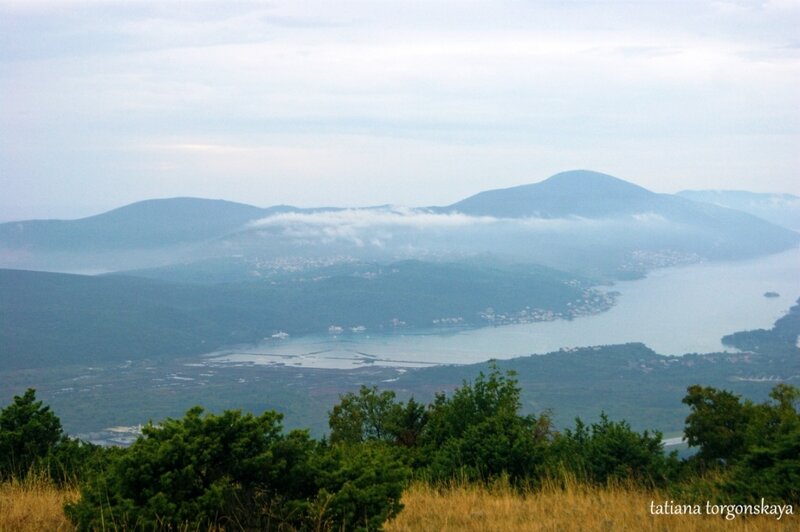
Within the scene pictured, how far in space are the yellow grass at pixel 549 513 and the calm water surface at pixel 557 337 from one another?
10639 centimetres

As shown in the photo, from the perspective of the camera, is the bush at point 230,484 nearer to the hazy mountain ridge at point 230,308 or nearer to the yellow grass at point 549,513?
the yellow grass at point 549,513

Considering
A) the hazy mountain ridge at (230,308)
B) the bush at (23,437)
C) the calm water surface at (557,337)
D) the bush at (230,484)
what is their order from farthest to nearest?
the hazy mountain ridge at (230,308) → the calm water surface at (557,337) → the bush at (23,437) → the bush at (230,484)

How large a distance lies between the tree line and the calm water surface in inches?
4122

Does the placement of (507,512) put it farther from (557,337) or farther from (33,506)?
(557,337)

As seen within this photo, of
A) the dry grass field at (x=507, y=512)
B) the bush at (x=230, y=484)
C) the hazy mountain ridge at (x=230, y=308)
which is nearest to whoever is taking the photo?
the bush at (x=230, y=484)

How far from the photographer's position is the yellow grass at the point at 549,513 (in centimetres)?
661

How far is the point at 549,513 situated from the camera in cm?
736

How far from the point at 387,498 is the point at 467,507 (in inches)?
72.1

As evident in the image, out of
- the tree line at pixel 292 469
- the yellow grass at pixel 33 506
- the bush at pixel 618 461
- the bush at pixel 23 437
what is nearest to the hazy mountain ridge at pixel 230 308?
the bush at pixel 23 437

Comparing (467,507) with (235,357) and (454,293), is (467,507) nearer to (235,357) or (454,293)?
(235,357)

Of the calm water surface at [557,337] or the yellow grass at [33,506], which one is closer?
the yellow grass at [33,506]

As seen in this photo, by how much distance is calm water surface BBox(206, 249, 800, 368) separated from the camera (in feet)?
401

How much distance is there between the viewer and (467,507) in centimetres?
757

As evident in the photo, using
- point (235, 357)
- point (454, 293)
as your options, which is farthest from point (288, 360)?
point (454, 293)
